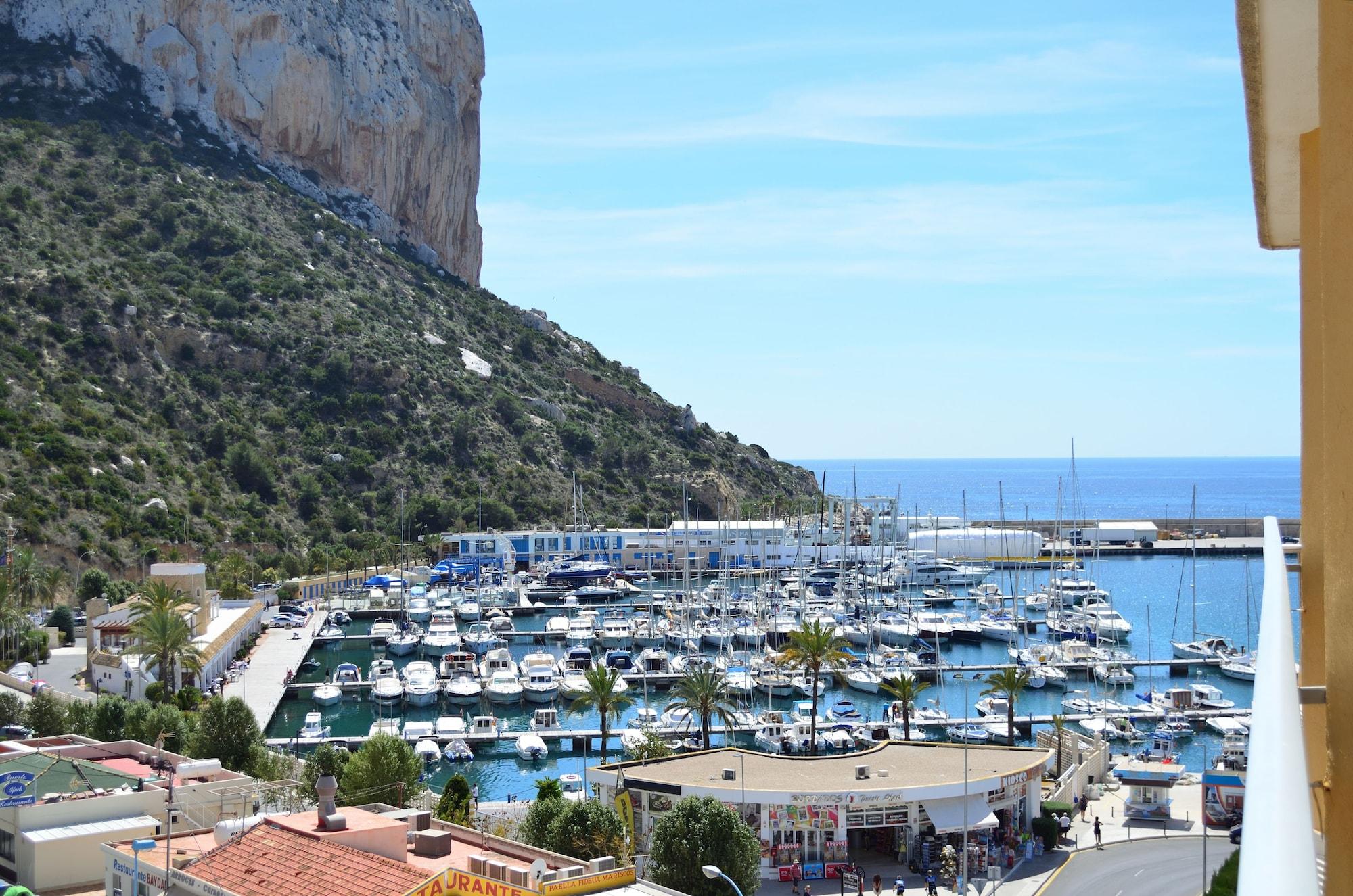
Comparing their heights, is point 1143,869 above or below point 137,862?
below

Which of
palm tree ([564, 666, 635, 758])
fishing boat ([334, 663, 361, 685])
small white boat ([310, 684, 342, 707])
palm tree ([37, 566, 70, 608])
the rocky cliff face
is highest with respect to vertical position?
the rocky cliff face

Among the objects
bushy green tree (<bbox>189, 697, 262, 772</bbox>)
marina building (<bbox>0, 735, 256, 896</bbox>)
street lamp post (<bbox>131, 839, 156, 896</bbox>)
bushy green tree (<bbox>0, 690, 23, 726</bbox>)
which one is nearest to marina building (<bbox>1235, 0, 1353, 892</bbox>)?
street lamp post (<bbox>131, 839, 156, 896</bbox>)

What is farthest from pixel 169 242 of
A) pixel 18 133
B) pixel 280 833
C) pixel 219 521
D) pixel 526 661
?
pixel 280 833

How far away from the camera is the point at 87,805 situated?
25.5 metres

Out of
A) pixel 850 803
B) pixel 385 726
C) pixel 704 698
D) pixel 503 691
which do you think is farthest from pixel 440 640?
pixel 850 803

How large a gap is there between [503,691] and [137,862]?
36.6 m

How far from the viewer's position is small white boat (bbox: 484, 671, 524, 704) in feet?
189

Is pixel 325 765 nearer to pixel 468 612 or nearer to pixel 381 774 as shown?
pixel 381 774

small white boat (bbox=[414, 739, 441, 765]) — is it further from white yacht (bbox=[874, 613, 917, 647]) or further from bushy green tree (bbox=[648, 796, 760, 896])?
white yacht (bbox=[874, 613, 917, 647])

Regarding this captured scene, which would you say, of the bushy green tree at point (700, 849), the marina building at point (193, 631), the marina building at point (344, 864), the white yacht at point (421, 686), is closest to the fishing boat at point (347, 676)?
the white yacht at point (421, 686)

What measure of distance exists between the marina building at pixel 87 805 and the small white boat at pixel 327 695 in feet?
84.5

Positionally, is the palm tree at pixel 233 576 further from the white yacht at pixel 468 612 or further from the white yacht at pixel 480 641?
the white yacht at pixel 480 641

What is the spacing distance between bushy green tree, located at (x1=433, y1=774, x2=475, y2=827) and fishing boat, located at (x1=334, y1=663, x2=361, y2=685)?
27.3 metres

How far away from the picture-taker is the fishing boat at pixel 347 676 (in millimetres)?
59656
